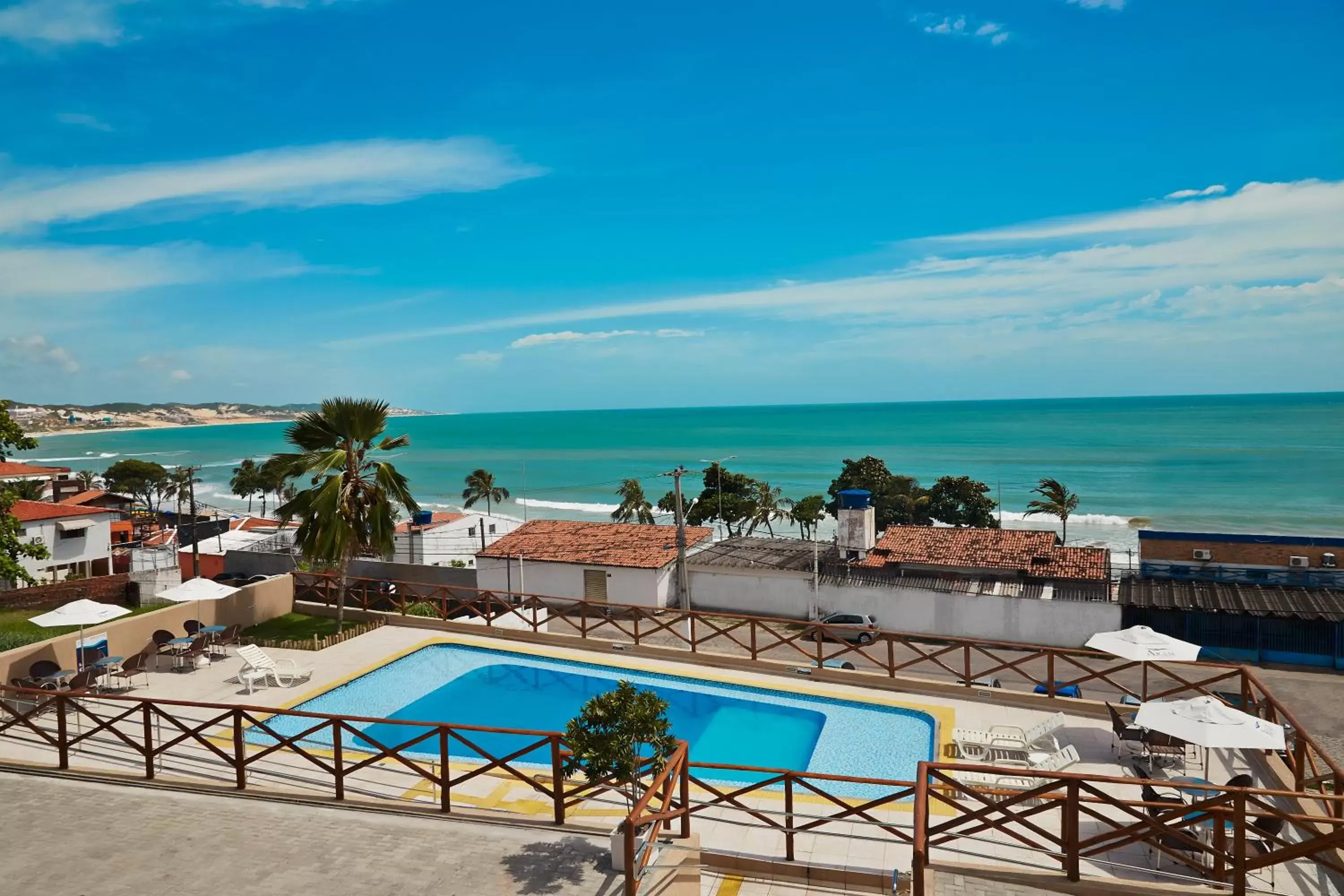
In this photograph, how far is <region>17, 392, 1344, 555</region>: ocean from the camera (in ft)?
228

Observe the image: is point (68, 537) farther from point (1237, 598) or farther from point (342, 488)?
point (1237, 598)

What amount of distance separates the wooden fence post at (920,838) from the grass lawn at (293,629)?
46.4 feet

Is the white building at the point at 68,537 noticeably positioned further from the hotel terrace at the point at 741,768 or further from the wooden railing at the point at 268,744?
the wooden railing at the point at 268,744

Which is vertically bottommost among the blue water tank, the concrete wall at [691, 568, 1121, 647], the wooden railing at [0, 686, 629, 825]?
the concrete wall at [691, 568, 1121, 647]

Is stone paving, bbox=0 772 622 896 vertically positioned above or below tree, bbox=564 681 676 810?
below

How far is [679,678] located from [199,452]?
182917mm

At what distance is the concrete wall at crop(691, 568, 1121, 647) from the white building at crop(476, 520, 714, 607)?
2.08 meters

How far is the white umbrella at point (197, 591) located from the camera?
49.5ft

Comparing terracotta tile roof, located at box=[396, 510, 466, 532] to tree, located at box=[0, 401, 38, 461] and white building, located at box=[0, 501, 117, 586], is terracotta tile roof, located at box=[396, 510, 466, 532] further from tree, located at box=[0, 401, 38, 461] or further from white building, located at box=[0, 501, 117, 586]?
tree, located at box=[0, 401, 38, 461]

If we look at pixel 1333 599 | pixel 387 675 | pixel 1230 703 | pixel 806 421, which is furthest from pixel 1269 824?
pixel 806 421

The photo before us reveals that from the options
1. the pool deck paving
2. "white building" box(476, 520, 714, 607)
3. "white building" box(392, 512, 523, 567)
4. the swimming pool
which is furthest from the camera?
"white building" box(392, 512, 523, 567)

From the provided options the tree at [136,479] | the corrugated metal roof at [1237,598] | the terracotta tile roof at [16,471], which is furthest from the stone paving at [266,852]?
the tree at [136,479]

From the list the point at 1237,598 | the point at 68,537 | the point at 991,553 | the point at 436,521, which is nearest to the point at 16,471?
the point at 68,537

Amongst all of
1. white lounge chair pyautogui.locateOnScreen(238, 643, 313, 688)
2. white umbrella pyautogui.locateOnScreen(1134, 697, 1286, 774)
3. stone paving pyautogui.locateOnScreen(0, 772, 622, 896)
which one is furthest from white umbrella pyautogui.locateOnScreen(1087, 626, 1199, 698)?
white lounge chair pyautogui.locateOnScreen(238, 643, 313, 688)
